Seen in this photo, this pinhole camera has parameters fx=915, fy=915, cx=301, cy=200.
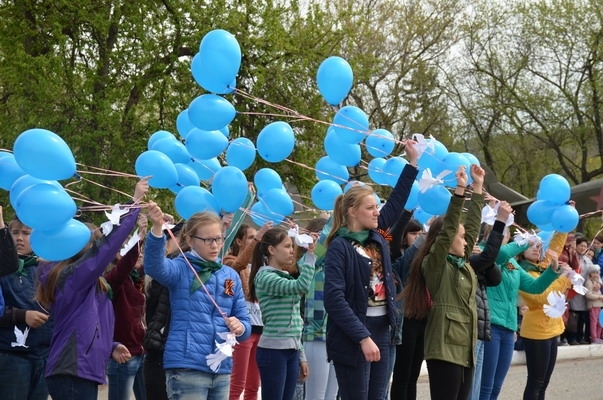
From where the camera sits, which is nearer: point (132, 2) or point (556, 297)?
point (556, 297)

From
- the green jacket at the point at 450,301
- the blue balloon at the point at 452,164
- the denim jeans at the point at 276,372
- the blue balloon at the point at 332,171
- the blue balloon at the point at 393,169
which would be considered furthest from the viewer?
the blue balloon at the point at 332,171

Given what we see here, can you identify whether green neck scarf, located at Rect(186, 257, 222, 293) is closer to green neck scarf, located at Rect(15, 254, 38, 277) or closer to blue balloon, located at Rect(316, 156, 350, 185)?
green neck scarf, located at Rect(15, 254, 38, 277)

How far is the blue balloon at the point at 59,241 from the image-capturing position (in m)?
5.11

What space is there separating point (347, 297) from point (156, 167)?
2134 millimetres

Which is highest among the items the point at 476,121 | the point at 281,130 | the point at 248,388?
the point at 476,121

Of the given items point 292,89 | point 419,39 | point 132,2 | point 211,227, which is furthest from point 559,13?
point 211,227

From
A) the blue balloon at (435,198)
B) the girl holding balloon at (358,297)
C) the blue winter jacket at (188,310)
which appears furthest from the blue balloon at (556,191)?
the blue winter jacket at (188,310)

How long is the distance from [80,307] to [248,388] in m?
2.82

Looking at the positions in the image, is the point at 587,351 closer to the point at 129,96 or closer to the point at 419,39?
the point at 129,96

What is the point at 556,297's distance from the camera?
7.91 m

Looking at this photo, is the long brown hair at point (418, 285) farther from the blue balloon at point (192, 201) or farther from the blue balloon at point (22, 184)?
the blue balloon at point (22, 184)

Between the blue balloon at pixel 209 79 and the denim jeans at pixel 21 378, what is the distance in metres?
2.27

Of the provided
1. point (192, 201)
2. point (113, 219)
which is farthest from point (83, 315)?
point (192, 201)

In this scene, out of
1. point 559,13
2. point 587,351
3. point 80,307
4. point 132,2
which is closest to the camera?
point 80,307
